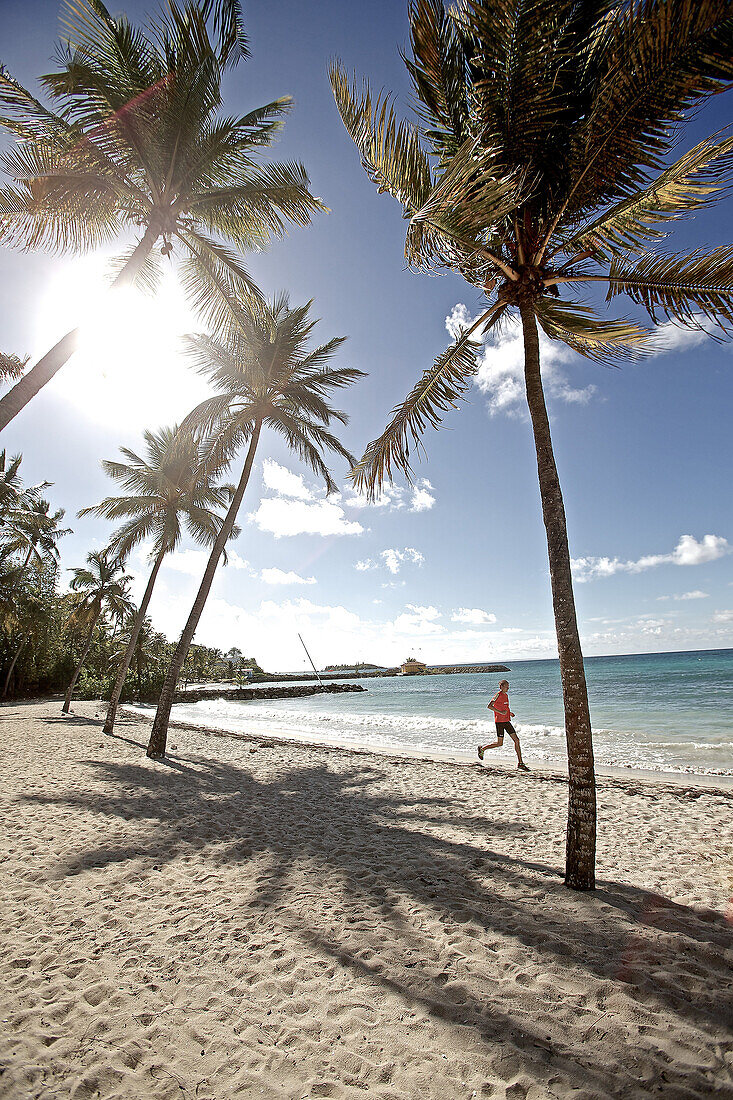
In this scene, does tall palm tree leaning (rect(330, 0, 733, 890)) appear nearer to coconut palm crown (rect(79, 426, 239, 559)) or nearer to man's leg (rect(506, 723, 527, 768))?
man's leg (rect(506, 723, 527, 768))

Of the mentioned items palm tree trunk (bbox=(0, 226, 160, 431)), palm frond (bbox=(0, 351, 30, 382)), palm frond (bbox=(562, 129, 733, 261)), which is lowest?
palm tree trunk (bbox=(0, 226, 160, 431))

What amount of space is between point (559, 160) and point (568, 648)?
14.6 feet

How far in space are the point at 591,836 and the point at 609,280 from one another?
5.16 meters

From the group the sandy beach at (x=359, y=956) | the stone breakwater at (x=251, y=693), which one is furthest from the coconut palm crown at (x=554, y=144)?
the stone breakwater at (x=251, y=693)

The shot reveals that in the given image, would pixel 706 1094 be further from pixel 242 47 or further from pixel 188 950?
pixel 242 47

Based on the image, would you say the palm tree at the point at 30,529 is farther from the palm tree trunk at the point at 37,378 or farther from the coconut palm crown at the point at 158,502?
the palm tree trunk at the point at 37,378

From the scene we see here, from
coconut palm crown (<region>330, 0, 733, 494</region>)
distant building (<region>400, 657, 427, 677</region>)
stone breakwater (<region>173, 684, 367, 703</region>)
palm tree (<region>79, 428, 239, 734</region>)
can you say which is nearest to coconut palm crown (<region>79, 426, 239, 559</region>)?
palm tree (<region>79, 428, 239, 734</region>)

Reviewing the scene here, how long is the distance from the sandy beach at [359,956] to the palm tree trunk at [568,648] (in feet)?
1.22

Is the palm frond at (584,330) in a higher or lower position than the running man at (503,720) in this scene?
higher

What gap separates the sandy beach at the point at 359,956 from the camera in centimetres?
226

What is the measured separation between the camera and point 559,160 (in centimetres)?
421

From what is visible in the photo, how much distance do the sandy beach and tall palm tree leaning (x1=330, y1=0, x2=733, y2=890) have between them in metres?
0.94

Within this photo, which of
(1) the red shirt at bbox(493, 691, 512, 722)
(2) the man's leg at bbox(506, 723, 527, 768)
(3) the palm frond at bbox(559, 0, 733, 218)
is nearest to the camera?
(3) the palm frond at bbox(559, 0, 733, 218)

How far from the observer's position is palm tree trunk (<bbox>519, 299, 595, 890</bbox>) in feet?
13.0
